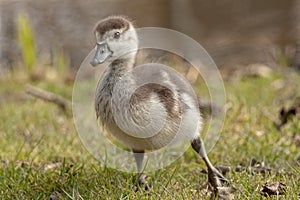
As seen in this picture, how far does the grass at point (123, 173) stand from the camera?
3049mm

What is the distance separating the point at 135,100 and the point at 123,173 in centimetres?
56

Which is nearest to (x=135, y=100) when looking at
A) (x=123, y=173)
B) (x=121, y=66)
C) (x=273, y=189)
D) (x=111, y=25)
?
(x=121, y=66)

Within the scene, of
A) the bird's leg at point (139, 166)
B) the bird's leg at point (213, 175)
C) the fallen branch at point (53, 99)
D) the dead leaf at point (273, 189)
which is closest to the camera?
the dead leaf at point (273, 189)

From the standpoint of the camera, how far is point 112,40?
3258 millimetres

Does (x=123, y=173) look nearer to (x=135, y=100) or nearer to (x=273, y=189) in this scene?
(x=135, y=100)

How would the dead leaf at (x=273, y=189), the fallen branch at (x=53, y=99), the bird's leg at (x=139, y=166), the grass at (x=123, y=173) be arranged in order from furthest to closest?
the fallen branch at (x=53, y=99), the bird's leg at (x=139, y=166), the grass at (x=123, y=173), the dead leaf at (x=273, y=189)

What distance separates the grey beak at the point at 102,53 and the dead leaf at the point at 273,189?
1.09m

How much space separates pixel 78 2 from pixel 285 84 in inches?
344

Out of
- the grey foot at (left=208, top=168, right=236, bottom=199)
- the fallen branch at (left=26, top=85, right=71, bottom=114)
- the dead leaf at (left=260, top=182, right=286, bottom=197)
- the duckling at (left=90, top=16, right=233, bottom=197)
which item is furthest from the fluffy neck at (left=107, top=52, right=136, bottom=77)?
the fallen branch at (left=26, top=85, right=71, bottom=114)

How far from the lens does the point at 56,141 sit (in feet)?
15.0

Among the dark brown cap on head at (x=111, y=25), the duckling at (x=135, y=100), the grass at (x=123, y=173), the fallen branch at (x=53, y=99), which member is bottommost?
the fallen branch at (x=53, y=99)

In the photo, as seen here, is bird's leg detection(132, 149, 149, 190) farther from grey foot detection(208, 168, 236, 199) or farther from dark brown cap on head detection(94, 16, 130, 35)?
dark brown cap on head detection(94, 16, 130, 35)

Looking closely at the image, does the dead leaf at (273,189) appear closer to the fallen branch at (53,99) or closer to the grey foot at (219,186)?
the grey foot at (219,186)

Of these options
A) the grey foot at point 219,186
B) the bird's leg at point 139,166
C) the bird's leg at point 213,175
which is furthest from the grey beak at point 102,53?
the grey foot at point 219,186
